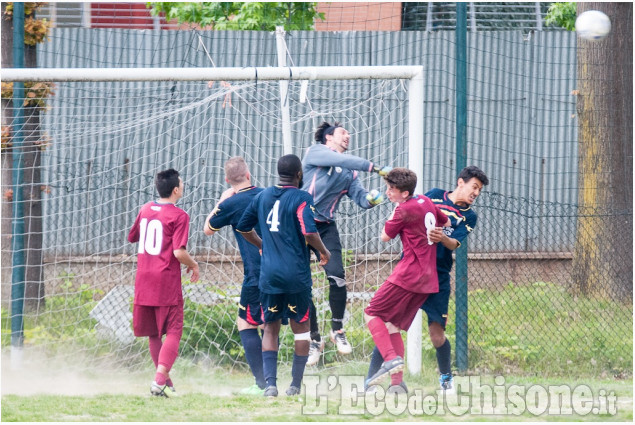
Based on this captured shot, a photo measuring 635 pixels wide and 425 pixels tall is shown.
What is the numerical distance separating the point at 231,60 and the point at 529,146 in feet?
12.9

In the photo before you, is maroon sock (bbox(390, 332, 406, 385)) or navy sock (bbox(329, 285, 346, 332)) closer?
maroon sock (bbox(390, 332, 406, 385))

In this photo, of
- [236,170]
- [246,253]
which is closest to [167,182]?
[236,170]

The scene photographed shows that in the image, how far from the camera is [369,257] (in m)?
8.17

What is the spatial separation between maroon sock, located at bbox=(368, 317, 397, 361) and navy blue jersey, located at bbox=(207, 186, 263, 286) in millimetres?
988

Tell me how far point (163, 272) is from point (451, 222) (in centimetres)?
214

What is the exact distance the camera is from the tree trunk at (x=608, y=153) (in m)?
8.88

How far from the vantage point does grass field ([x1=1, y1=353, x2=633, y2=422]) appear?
5258 millimetres

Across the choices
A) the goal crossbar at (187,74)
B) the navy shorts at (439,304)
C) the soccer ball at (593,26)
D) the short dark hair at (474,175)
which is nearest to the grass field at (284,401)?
the navy shorts at (439,304)

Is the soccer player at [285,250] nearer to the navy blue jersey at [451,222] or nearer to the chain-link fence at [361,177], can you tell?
the navy blue jersey at [451,222]

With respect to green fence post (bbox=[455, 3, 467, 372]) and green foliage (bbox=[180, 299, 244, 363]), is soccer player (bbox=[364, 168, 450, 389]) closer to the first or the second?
green fence post (bbox=[455, 3, 467, 372])

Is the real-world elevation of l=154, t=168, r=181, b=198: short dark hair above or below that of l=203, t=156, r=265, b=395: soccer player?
above

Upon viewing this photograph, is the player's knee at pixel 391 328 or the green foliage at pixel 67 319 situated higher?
the player's knee at pixel 391 328

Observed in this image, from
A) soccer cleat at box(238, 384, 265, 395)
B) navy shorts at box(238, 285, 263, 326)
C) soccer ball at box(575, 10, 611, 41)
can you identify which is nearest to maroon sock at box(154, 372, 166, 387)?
soccer cleat at box(238, 384, 265, 395)

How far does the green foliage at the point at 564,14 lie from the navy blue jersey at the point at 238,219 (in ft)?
23.0
